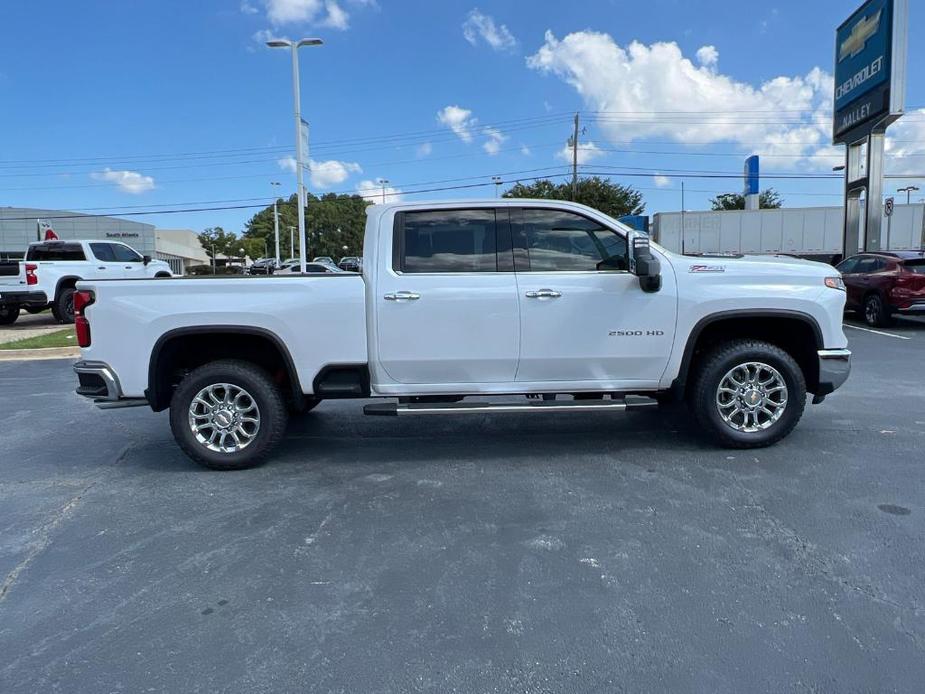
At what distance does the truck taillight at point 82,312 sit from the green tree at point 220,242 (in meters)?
99.8

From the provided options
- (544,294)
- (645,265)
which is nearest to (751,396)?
(645,265)

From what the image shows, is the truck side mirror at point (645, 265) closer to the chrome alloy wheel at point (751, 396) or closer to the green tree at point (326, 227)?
the chrome alloy wheel at point (751, 396)

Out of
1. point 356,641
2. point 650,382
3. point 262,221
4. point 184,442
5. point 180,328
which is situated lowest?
point 356,641

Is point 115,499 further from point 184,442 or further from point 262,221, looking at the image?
point 262,221

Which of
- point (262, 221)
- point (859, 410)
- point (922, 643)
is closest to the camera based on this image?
point (922, 643)

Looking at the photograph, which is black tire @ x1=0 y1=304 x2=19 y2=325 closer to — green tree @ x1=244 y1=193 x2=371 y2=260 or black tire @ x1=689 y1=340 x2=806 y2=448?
black tire @ x1=689 y1=340 x2=806 y2=448

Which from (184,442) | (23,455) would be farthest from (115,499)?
(23,455)

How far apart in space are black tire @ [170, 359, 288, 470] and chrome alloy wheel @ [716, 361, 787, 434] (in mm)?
3380

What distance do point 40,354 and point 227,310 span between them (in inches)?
340

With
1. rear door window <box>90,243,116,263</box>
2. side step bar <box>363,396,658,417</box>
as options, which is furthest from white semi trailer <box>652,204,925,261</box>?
side step bar <box>363,396,658,417</box>

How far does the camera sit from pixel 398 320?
4.77m

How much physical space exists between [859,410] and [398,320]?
15.8 feet

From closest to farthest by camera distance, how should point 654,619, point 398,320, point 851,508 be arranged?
point 654,619 < point 851,508 < point 398,320

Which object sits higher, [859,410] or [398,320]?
[398,320]
